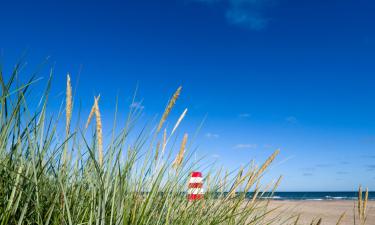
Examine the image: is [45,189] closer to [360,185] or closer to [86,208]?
[86,208]

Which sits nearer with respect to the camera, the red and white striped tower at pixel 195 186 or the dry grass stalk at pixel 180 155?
the dry grass stalk at pixel 180 155

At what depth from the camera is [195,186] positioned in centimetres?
246

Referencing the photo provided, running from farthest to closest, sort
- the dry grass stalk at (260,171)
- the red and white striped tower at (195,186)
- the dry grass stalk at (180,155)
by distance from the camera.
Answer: the red and white striped tower at (195,186) → the dry grass stalk at (260,171) → the dry grass stalk at (180,155)

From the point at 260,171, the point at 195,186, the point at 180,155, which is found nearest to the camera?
the point at 180,155

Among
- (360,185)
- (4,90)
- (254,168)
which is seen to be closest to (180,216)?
(254,168)

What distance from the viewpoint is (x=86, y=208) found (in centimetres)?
128

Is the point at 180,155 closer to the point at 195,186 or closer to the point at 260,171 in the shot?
the point at 260,171

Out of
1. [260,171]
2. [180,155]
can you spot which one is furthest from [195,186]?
[180,155]

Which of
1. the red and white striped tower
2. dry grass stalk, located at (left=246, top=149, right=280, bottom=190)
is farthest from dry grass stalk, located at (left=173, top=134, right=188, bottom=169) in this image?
dry grass stalk, located at (left=246, top=149, right=280, bottom=190)

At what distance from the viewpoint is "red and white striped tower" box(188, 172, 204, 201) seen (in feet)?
7.22

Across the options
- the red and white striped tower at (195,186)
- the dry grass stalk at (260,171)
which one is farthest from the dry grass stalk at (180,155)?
the dry grass stalk at (260,171)

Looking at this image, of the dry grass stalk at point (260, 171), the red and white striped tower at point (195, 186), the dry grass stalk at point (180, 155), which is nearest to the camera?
the dry grass stalk at point (180, 155)

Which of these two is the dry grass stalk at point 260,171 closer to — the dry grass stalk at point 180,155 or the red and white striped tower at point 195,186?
the red and white striped tower at point 195,186

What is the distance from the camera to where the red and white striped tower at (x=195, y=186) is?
2.20 metres
